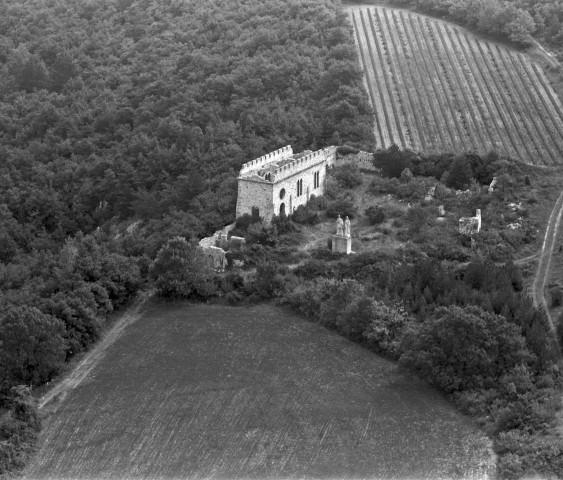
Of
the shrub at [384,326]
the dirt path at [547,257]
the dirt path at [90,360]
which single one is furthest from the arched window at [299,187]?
the shrub at [384,326]

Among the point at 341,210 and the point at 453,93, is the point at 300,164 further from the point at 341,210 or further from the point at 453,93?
the point at 453,93

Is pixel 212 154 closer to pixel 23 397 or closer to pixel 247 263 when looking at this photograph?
pixel 247 263

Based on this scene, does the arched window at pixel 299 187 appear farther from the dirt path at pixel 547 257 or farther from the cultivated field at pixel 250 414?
the dirt path at pixel 547 257

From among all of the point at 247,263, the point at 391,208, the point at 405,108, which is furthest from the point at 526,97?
the point at 247,263

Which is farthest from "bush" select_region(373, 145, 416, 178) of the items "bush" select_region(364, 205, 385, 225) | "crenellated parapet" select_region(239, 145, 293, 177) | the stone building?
"bush" select_region(364, 205, 385, 225)

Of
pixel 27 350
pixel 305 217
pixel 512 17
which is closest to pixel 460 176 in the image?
pixel 305 217

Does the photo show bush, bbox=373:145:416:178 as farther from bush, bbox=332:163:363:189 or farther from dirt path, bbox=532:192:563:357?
dirt path, bbox=532:192:563:357
